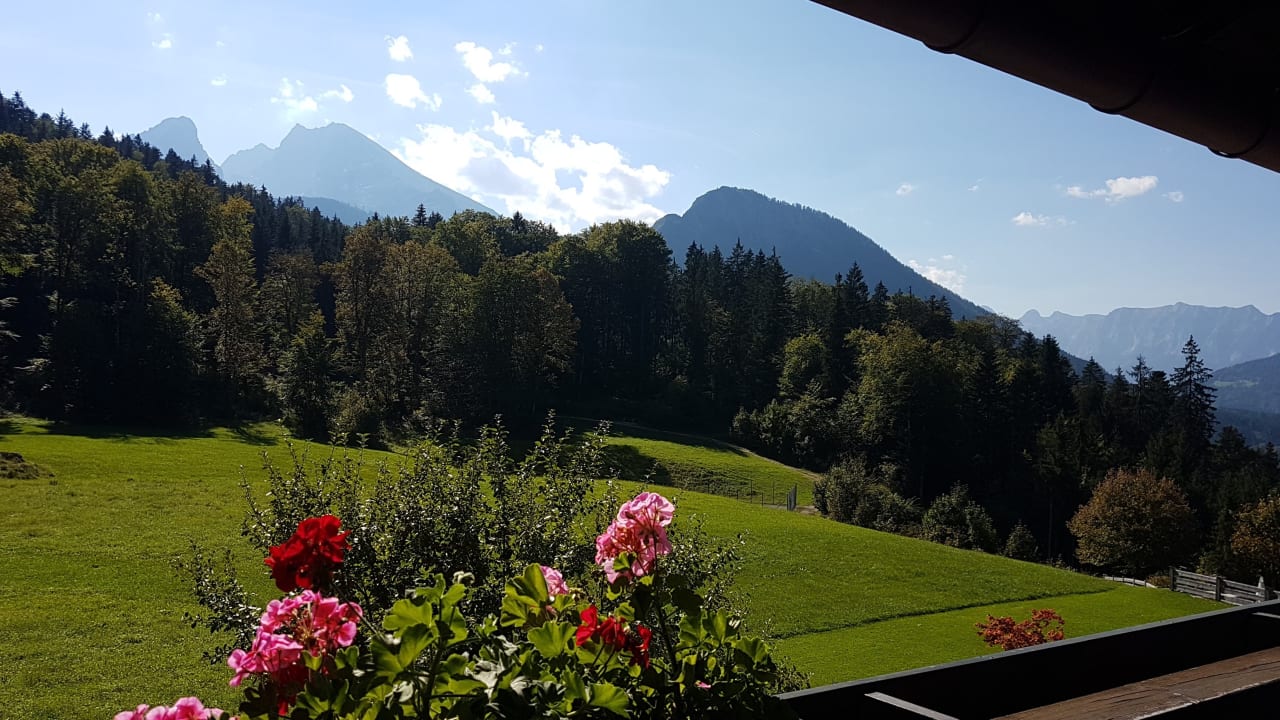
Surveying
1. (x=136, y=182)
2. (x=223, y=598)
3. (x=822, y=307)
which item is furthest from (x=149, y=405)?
(x=822, y=307)

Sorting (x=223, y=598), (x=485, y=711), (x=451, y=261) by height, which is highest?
(x=451, y=261)

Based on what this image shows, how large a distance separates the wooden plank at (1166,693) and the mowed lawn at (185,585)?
34.3 ft

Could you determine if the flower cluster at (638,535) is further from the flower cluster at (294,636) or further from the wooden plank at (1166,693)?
the wooden plank at (1166,693)

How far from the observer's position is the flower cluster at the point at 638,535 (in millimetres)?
1851

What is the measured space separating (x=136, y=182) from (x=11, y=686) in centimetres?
5426

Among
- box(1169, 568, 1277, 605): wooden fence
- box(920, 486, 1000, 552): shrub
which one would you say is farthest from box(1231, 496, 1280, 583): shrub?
box(920, 486, 1000, 552): shrub

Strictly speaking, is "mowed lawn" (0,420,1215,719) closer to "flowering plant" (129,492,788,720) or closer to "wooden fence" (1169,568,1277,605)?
"wooden fence" (1169,568,1277,605)

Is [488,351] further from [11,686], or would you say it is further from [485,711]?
[485,711]

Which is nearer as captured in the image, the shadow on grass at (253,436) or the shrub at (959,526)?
the shrub at (959,526)

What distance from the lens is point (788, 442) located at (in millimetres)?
65125

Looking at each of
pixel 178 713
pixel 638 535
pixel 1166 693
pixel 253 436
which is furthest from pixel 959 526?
pixel 178 713

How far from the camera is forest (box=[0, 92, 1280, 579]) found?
46.0m

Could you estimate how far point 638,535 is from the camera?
74.2 inches

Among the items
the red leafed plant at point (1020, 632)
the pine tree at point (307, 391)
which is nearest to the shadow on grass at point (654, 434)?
the pine tree at point (307, 391)
